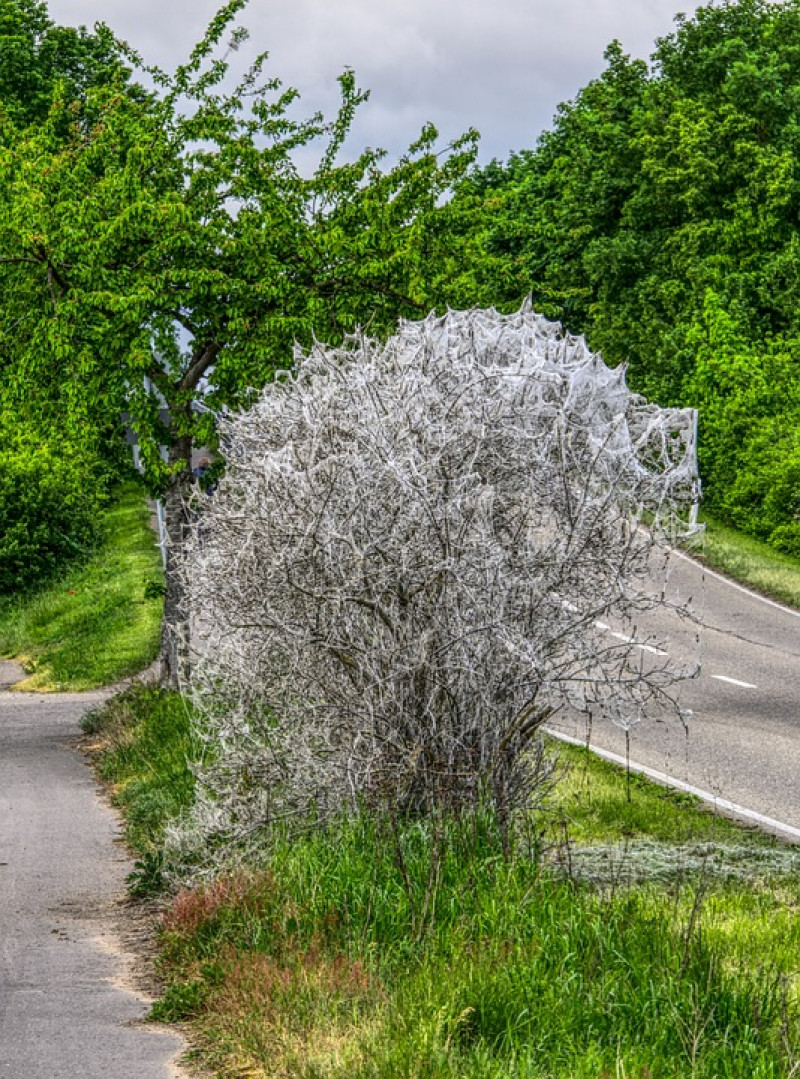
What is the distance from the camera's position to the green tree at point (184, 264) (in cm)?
1741

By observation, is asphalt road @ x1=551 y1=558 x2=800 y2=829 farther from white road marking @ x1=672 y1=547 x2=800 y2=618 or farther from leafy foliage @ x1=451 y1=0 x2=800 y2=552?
leafy foliage @ x1=451 y1=0 x2=800 y2=552

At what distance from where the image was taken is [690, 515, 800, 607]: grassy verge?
30.5m

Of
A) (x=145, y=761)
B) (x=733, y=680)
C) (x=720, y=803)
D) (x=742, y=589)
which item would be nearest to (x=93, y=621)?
(x=742, y=589)

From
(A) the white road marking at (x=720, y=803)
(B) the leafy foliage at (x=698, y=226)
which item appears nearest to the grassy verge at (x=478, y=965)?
(A) the white road marking at (x=720, y=803)

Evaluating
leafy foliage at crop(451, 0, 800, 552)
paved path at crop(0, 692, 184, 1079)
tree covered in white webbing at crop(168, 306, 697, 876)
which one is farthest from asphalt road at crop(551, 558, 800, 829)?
leafy foliage at crop(451, 0, 800, 552)

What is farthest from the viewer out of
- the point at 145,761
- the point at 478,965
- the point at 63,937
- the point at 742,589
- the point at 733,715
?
the point at 742,589

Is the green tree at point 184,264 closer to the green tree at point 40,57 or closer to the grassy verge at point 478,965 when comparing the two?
the grassy verge at point 478,965

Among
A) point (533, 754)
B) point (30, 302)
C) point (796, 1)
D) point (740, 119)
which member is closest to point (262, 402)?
point (533, 754)

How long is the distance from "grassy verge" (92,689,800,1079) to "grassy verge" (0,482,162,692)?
14.9 m

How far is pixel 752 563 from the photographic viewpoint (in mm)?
33094

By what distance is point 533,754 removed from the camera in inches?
393

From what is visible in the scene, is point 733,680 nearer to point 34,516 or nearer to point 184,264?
point 184,264

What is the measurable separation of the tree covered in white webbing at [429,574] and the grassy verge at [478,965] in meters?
0.48

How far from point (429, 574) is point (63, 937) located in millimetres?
3096
